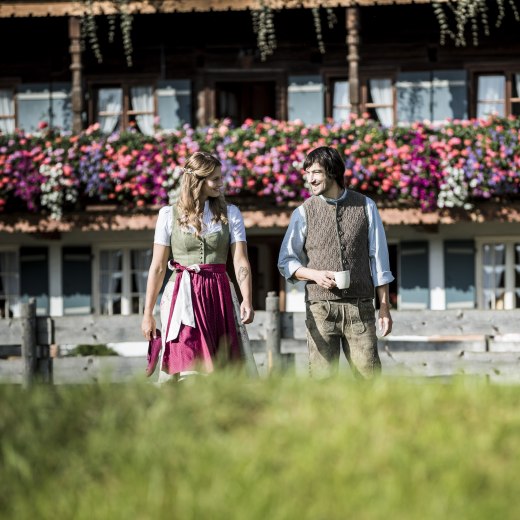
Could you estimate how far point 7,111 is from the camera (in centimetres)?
1942

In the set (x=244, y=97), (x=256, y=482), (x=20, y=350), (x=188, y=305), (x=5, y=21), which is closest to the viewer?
(x=256, y=482)

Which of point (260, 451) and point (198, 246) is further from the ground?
point (198, 246)

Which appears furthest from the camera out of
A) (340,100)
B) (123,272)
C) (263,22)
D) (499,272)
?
(123,272)

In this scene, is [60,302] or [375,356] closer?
[375,356]

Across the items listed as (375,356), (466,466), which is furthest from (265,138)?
(466,466)

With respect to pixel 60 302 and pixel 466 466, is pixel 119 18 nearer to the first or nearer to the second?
pixel 60 302

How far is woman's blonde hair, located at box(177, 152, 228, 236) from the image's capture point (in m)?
6.34

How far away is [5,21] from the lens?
18.2 m

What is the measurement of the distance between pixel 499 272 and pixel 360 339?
1265cm

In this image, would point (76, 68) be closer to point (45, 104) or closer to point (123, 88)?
point (123, 88)

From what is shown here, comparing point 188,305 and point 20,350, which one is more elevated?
point 188,305

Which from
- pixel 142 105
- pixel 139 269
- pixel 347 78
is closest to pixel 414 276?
pixel 347 78

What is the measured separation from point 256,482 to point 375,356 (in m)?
3.11

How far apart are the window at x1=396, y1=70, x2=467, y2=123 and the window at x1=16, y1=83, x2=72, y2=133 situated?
5500mm
